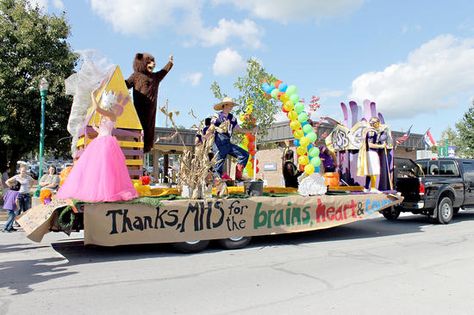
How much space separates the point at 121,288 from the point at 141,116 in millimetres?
4437

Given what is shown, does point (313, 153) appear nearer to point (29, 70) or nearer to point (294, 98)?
point (294, 98)

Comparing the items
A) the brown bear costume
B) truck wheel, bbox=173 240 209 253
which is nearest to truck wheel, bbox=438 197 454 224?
truck wheel, bbox=173 240 209 253

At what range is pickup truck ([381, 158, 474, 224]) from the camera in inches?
460

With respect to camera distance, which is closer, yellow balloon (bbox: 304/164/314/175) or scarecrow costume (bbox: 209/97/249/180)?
scarecrow costume (bbox: 209/97/249/180)

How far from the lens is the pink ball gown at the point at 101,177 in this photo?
6.58m

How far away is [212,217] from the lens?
7.54 meters

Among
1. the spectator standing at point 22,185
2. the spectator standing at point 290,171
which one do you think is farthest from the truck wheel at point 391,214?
the spectator standing at point 22,185

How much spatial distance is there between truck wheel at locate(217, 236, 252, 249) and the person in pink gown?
2.00 metres

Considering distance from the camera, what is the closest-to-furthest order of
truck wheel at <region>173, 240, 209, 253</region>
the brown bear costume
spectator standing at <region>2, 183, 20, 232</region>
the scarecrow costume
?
truck wheel at <region>173, 240, 209, 253</region>, the brown bear costume, the scarecrow costume, spectator standing at <region>2, 183, 20, 232</region>

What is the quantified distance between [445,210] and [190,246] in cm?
843

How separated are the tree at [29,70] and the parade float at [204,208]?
316 inches

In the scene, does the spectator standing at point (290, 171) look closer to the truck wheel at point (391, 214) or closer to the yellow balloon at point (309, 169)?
the yellow balloon at point (309, 169)

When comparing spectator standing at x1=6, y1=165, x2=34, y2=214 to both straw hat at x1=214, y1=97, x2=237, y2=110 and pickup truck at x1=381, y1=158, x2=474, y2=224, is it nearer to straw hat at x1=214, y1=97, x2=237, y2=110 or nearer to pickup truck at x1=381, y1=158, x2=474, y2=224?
straw hat at x1=214, y1=97, x2=237, y2=110

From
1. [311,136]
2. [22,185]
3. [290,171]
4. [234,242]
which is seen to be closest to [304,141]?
[311,136]
